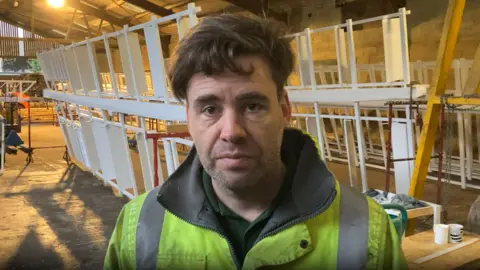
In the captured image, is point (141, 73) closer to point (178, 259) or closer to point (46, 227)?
point (46, 227)

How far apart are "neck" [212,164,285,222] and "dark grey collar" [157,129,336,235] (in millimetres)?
49

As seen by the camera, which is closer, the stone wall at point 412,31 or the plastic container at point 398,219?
the plastic container at point 398,219

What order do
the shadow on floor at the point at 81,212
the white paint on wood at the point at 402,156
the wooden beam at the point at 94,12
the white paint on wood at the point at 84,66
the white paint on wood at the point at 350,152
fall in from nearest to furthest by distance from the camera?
1. the shadow on floor at the point at 81,212
2. the white paint on wood at the point at 402,156
3. the white paint on wood at the point at 350,152
4. the white paint on wood at the point at 84,66
5. the wooden beam at the point at 94,12

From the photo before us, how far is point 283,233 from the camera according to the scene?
121 centimetres

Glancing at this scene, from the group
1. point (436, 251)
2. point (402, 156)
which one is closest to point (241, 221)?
point (436, 251)

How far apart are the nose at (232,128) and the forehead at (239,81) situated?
0.05m

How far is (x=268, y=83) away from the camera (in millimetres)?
1238

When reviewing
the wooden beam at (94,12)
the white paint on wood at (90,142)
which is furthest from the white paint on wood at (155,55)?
the wooden beam at (94,12)

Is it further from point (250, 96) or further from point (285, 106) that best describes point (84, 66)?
point (250, 96)

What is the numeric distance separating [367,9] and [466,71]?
3.81 meters

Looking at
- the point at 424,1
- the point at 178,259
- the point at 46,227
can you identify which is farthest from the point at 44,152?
the point at 178,259

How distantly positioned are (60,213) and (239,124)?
6.15 meters

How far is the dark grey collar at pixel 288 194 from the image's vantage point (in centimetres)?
123

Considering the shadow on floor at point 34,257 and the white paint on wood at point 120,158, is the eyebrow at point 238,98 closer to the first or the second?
the shadow on floor at point 34,257
